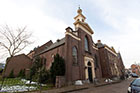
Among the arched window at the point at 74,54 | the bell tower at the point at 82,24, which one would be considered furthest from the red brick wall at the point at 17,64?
the bell tower at the point at 82,24

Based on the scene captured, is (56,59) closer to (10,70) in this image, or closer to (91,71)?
(91,71)

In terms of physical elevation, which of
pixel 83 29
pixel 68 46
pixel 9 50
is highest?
pixel 83 29

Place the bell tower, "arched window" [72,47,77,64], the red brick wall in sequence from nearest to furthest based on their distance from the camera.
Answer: "arched window" [72,47,77,64], the bell tower, the red brick wall

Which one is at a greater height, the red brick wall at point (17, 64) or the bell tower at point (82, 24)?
the bell tower at point (82, 24)

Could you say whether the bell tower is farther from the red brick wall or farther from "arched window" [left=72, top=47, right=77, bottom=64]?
the red brick wall

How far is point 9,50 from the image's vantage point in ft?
32.1

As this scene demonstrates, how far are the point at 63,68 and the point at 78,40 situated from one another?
7.22 meters

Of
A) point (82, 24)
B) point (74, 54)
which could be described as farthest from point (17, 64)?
point (82, 24)

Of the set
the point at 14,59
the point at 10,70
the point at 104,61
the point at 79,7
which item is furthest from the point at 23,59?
the point at 104,61

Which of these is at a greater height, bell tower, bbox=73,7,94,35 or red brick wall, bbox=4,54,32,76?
bell tower, bbox=73,7,94,35

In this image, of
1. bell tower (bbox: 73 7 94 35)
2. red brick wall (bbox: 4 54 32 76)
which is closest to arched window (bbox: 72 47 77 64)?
bell tower (bbox: 73 7 94 35)

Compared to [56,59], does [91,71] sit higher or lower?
lower

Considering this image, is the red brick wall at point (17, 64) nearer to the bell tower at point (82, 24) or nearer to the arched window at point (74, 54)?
the arched window at point (74, 54)

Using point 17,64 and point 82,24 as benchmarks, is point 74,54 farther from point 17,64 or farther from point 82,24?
point 17,64
